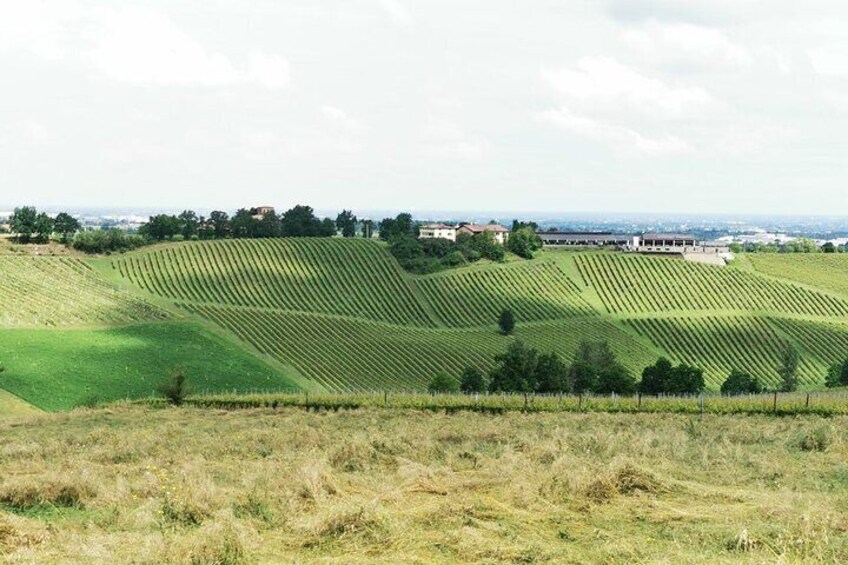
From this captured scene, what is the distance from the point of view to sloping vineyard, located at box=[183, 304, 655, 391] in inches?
3776

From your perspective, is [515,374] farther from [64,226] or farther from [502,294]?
[64,226]

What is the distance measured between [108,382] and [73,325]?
20936 mm

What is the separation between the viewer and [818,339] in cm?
12594

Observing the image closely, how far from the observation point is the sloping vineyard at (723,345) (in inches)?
4429

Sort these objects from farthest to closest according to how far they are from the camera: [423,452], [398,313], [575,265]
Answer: [575,265]
[398,313]
[423,452]

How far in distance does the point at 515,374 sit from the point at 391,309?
44757 millimetres

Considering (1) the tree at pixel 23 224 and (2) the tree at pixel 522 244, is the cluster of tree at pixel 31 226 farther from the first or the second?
(2) the tree at pixel 522 244

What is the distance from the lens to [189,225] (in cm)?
17450

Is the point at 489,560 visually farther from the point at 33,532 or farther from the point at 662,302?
the point at 662,302

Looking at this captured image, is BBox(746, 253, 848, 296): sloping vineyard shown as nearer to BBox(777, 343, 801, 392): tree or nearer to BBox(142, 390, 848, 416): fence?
BBox(777, 343, 801, 392): tree

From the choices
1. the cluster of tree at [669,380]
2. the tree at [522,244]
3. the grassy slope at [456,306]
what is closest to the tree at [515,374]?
the grassy slope at [456,306]

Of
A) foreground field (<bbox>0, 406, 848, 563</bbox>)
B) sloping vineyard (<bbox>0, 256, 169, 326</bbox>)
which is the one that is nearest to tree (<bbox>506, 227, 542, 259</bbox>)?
sloping vineyard (<bbox>0, 256, 169, 326</bbox>)

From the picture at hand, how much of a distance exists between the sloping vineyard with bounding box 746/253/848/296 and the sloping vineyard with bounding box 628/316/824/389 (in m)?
30.5

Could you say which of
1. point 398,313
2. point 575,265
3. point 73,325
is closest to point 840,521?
point 73,325
